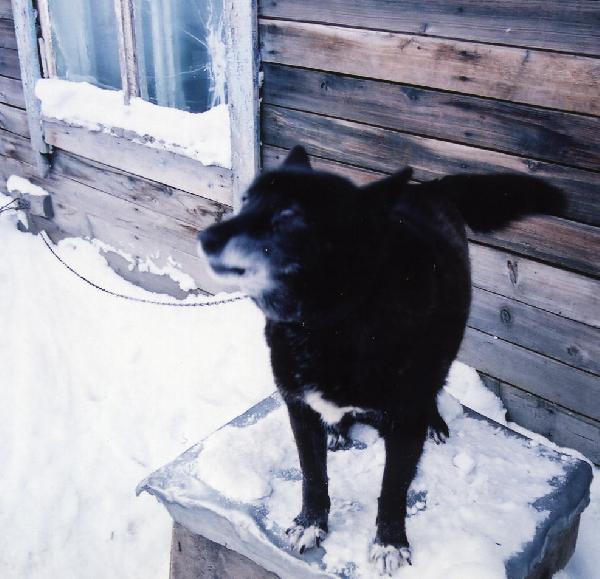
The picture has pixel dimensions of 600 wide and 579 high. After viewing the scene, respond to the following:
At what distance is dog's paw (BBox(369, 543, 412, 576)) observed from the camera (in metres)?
1.70

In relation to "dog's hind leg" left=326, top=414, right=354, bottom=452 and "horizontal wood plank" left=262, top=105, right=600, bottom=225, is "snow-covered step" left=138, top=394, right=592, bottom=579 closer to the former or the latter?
"dog's hind leg" left=326, top=414, right=354, bottom=452

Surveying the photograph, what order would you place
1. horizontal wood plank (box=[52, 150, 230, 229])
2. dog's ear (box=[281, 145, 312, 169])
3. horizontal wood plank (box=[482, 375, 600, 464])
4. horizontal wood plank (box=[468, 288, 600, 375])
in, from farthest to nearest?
horizontal wood plank (box=[52, 150, 230, 229]) → horizontal wood plank (box=[482, 375, 600, 464]) → horizontal wood plank (box=[468, 288, 600, 375]) → dog's ear (box=[281, 145, 312, 169])

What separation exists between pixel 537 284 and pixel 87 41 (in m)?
3.18

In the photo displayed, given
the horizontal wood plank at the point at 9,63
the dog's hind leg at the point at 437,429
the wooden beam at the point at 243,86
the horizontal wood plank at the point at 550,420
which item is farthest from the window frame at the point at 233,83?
the horizontal wood plank at the point at 550,420

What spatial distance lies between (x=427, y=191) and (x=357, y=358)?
83cm

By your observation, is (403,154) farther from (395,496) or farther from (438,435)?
(395,496)

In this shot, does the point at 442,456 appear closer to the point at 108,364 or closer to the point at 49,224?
the point at 108,364

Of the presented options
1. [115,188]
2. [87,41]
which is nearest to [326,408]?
[115,188]

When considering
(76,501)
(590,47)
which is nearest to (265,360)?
(76,501)

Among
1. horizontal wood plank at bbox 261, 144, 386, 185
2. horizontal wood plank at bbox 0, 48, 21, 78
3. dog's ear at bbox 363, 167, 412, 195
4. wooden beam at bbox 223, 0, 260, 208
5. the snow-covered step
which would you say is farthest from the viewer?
horizontal wood plank at bbox 0, 48, 21, 78

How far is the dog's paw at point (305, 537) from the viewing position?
1781mm

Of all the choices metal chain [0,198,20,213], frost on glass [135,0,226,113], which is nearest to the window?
frost on glass [135,0,226,113]

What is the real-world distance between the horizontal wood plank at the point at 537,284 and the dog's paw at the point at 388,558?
121 centimetres

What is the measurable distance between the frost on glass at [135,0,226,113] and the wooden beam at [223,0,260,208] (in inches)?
10.6
